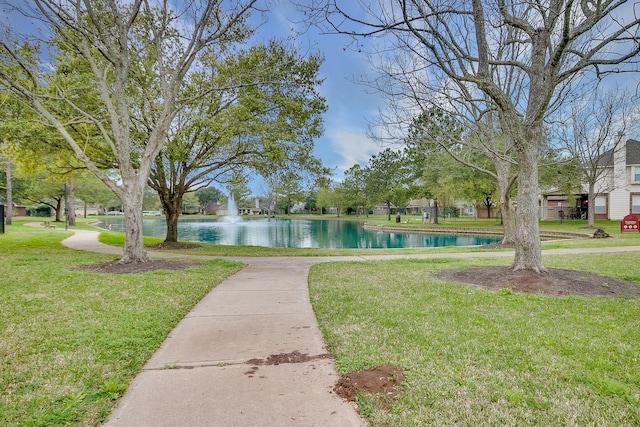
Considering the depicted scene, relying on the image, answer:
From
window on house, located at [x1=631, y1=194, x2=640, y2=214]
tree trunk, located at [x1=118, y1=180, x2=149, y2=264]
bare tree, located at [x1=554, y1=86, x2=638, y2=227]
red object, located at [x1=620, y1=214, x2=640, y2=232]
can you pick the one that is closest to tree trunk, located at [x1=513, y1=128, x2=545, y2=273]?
tree trunk, located at [x1=118, y1=180, x2=149, y2=264]

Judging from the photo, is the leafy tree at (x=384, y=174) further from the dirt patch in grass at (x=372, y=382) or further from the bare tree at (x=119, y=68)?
the dirt patch in grass at (x=372, y=382)

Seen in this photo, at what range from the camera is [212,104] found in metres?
12.1

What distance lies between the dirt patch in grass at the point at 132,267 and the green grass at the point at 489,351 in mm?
4021

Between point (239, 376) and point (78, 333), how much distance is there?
1.98 metres

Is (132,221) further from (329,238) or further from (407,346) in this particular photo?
(329,238)

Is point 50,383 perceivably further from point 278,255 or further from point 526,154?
point 278,255

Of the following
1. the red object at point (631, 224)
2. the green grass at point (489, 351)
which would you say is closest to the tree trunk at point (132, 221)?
the green grass at point (489, 351)

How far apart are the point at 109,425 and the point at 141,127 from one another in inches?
484

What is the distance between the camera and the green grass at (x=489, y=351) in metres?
2.31

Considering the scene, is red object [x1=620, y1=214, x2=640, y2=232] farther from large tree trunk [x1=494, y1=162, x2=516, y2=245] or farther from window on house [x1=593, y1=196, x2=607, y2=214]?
window on house [x1=593, y1=196, x2=607, y2=214]

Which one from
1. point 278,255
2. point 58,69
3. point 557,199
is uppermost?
point 58,69

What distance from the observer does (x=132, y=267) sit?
7.77 metres

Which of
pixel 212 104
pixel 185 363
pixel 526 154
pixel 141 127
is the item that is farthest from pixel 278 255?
pixel 185 363

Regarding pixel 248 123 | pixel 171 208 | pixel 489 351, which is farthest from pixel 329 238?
pixel 489 351
